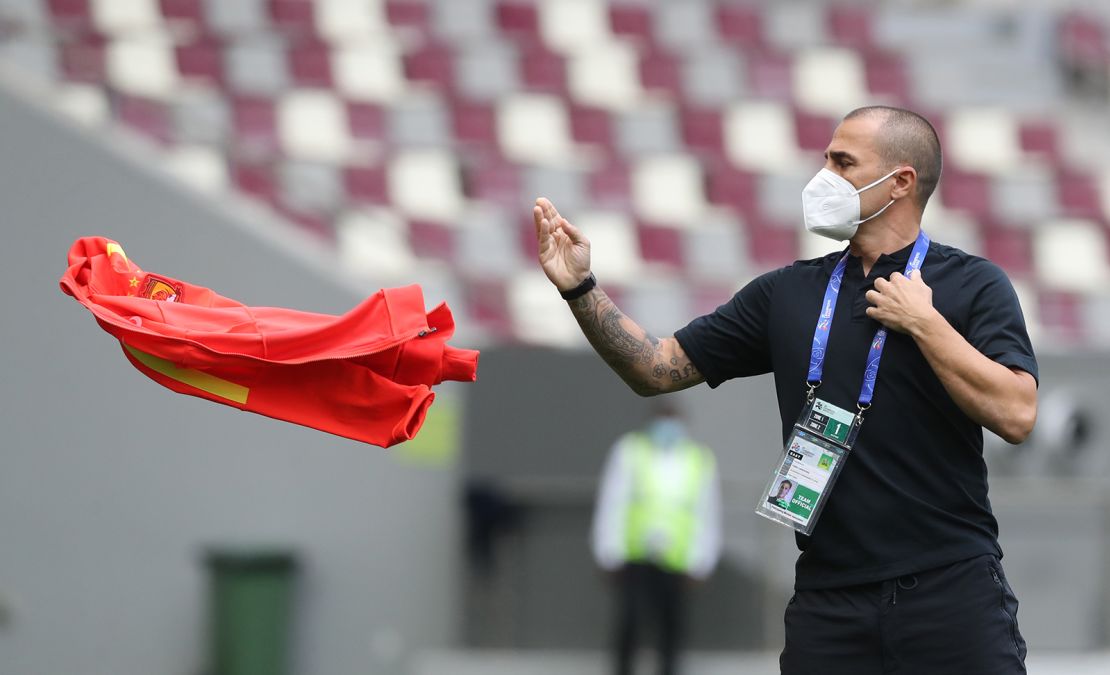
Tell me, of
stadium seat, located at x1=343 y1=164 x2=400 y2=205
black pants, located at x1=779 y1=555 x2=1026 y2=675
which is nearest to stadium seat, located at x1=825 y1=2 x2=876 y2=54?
stadium seat, located at x1=343 y1=164 x2=400 y2=205

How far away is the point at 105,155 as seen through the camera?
8211 millimetres

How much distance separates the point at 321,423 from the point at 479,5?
304 inches

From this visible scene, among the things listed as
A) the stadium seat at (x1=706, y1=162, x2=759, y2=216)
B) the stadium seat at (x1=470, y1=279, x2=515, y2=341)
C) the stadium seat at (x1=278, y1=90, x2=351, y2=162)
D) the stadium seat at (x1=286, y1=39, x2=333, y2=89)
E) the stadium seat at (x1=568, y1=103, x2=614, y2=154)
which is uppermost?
the stadium seat at (x1=286, y1=39, x2=333, y2=89)

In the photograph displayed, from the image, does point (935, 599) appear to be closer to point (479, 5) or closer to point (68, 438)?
point (68, 438)

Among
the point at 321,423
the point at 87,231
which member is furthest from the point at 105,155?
the point at 321,423

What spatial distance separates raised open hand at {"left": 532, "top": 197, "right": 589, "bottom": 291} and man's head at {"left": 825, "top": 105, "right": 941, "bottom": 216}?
23.2 inches

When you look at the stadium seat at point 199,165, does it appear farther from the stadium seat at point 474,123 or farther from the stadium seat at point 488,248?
the stadium seat at point 474,123

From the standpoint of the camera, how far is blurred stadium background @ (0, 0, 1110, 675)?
7.70 meters

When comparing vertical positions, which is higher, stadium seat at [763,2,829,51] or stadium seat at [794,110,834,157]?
stadium seat at [763,2,829,51]

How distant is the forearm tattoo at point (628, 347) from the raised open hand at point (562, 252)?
2.1 inches

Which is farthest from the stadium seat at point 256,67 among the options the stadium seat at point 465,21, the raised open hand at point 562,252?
the raised open hand at point 562,252

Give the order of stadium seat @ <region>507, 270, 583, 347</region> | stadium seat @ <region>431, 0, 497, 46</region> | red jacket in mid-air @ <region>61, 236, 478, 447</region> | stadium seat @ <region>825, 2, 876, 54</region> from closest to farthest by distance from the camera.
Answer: red jacket in mid-air @ <region>61, 236, 478, 447</region> → stadium seat @ <region>507, 270, 583, 347</region> → stadium seat @ <region>431, 0, 497, 46</region> → stadium seat @ <region>825, 2, 876, 54</region>

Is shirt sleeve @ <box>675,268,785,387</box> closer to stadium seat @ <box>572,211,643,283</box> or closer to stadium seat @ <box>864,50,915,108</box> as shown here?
stadium seat @ <box>572,211,643,283</box>

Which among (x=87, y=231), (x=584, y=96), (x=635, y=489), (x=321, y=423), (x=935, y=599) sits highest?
(x=584, y=96)
